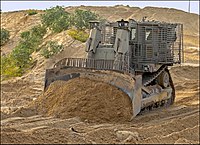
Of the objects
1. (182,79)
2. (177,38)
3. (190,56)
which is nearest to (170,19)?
(190,56)

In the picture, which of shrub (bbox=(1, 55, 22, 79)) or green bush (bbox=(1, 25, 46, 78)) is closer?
shrub (bbox=(1, 55, 22, 79))

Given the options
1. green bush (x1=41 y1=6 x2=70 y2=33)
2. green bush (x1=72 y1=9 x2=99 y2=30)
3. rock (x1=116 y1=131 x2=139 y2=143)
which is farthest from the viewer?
green bush (x1=72 y1=9 x2=99 y2=30)

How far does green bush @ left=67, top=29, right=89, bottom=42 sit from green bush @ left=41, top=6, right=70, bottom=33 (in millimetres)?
1171

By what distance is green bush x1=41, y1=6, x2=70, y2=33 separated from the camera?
1175 inches

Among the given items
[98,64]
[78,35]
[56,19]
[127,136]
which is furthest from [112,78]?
[56,19]

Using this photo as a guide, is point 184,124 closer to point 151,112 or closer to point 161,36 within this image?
point 151,112

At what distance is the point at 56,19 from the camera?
31328mm

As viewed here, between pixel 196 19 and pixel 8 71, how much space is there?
3209 centimetres

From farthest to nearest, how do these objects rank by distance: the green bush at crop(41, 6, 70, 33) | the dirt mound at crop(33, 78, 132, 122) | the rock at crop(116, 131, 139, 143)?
the green bush at crop(41, 6, 70, 33) → the dirt mound at crop(33, 78, 132, 122) → the rock at crop(116, 131, 139, 143)

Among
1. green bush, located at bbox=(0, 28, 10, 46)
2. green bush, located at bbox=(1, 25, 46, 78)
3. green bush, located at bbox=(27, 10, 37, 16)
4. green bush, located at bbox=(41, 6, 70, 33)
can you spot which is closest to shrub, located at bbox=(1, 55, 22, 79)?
green bush, located at bbox=(1, 25, 46, 78)

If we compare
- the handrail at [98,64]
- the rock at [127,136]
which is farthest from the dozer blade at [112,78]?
the rock at [127,136]

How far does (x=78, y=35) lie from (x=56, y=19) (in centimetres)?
432

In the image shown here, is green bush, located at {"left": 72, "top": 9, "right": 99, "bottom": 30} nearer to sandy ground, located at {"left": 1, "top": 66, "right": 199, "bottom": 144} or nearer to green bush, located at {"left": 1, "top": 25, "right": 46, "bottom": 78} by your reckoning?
green bush, located at {"left": 1, "top": 25, "right": 46, "bottom": 78}

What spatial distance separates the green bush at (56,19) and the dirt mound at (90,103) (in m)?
18.8
